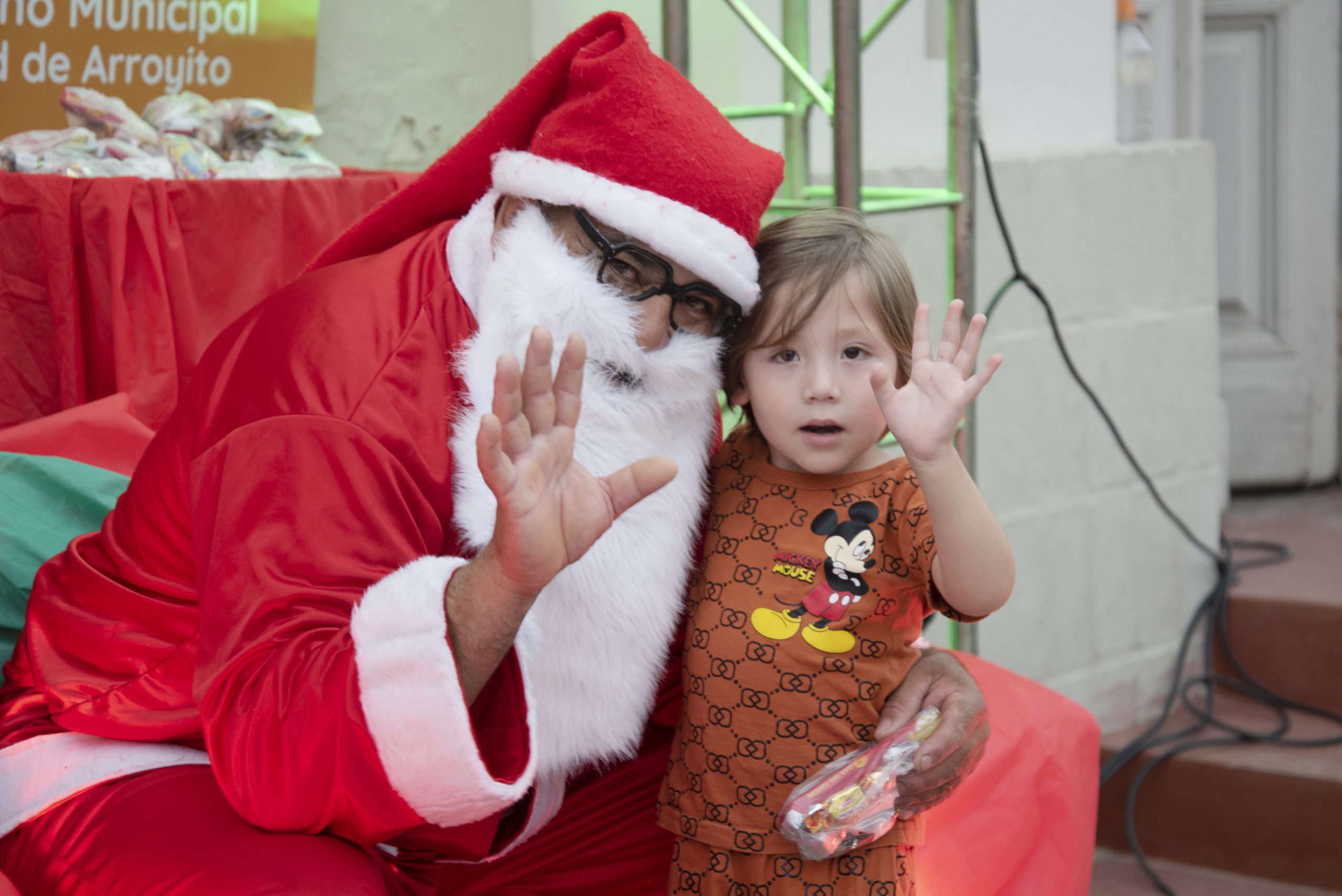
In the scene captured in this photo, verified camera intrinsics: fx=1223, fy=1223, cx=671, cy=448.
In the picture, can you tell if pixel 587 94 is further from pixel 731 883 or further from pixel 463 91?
pixel 463 91

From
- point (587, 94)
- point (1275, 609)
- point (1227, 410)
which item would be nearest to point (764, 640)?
point (587, 94)

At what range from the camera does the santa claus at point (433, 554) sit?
1071 millimetres

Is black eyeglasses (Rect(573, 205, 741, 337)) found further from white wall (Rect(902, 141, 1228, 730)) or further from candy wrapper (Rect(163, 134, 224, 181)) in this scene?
white wall (Rect(902, 141, 1228, 730))

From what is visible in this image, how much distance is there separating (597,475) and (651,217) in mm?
277

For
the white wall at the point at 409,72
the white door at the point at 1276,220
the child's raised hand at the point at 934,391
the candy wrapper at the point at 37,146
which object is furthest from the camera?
the white door at the point at 1276,220

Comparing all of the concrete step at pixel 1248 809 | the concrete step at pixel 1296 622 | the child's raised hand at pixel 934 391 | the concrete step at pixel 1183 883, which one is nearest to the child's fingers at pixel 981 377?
the child's raised hand at pixel 934 391

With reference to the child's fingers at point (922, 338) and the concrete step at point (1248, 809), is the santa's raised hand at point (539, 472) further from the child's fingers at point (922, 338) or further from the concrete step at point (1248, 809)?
the concrete step at point (1248, 809)

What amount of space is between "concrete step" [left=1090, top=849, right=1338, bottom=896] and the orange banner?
2.47 metres

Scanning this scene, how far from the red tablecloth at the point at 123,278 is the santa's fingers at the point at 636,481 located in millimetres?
1204

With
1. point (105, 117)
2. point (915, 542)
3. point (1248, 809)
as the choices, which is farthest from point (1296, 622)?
point (105, 117)

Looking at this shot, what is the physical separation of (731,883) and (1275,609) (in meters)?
2.25

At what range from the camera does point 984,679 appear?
1750mm

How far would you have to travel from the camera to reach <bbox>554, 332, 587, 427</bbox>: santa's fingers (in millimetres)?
1025

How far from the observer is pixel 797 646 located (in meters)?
1.35
